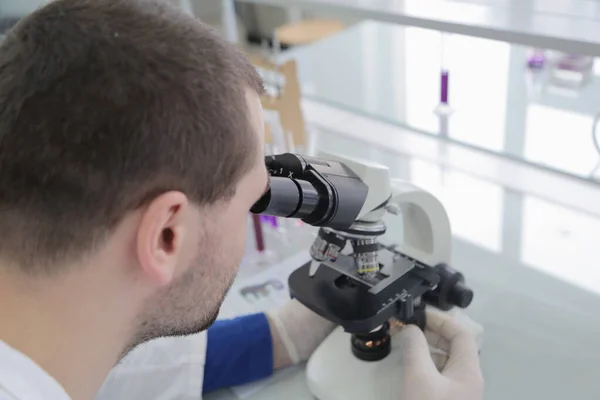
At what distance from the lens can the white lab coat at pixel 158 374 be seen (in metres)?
1.05

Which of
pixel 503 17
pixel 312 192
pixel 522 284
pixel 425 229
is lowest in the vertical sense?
pixel 522 284

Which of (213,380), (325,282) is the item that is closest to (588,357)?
(325,282)

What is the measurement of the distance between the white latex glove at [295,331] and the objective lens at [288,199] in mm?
322

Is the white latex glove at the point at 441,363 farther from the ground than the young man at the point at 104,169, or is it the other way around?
the young man at the point at 104,169

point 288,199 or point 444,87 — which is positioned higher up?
point 288,199

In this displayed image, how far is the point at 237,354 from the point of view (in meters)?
1.09

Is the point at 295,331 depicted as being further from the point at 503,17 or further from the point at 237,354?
the point at 503,17

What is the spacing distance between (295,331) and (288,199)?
0.37 metres

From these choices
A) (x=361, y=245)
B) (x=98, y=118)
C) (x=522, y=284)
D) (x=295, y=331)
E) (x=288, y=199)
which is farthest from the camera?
(x=522, y=284)

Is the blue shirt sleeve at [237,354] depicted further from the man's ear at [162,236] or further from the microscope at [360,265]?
the man's ear at [162,236]

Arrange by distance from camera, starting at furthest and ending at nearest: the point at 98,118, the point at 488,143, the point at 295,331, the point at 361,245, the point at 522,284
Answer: the point at 488,143 < the point at 522,284 < the point at 295,331 < the point at 361,245 < the point at 98,118

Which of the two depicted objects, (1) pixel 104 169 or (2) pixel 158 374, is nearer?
(1) pixel 104 169

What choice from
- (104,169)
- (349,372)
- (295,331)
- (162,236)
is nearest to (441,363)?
(349,372)

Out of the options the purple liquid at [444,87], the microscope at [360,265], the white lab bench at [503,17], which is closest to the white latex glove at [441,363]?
the microscope at [360,265]
